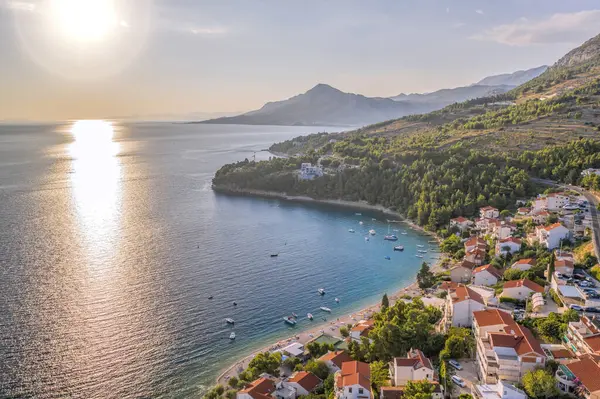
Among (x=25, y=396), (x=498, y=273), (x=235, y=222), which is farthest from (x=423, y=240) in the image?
(x=25, y=396)

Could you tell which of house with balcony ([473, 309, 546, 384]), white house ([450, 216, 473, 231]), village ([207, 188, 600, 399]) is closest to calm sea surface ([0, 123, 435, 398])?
white house ([450, 216, 473, 231])

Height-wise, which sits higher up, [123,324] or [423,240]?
[123,324]

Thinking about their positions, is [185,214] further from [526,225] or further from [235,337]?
[526,225]

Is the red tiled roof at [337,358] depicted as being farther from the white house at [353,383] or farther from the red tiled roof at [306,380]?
the white house at [353,383]

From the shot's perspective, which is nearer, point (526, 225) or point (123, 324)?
point (123, 324)

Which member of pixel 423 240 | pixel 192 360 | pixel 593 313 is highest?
pixel 593 313

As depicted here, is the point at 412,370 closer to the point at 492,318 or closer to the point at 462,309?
the point at 492,318
